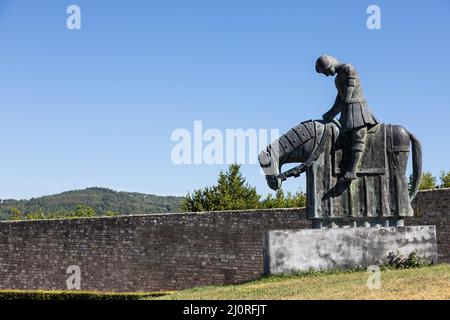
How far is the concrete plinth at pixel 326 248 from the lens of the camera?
9742 mm

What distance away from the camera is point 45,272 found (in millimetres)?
21344

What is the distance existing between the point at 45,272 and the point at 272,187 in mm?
13212

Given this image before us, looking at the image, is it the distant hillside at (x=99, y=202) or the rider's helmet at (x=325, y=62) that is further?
the distant hillside at (x=99, y=202)

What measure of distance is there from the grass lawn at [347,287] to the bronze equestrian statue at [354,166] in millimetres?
1069

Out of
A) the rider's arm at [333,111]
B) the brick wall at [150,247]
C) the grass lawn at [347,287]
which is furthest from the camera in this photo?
the brick wall at [150,247]

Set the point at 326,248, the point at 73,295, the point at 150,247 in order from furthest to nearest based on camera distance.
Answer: the point at 150,247 → the point at 73,295 → the point at 326,248

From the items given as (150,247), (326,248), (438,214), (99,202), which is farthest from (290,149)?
(99,202)

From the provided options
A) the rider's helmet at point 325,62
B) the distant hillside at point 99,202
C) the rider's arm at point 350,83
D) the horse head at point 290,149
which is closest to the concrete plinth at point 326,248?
the horse head at point 290,149

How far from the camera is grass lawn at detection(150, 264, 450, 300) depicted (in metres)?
7.18

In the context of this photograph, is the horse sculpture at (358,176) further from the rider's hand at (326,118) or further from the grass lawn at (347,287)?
the grass lawn at (347,287)

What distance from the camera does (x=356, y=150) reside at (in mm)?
10008

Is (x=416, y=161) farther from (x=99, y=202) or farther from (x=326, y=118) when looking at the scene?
(x=99, y=202)

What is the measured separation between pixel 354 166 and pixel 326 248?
1.38 m
